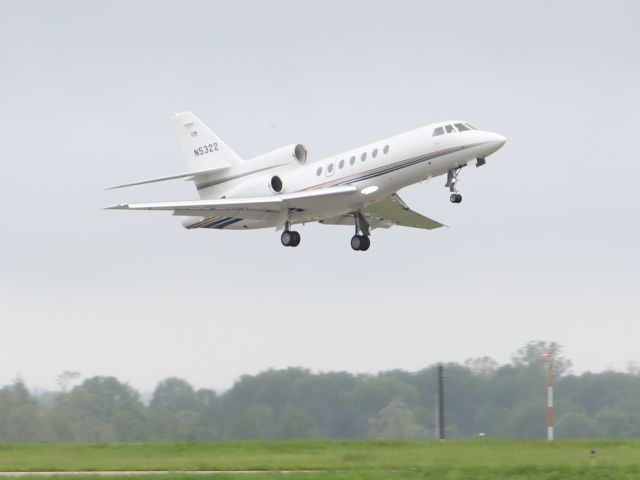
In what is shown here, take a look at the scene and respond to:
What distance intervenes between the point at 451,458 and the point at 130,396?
122ft

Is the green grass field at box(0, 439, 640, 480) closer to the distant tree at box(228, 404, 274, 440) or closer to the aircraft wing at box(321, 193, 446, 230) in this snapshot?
the aircraft wing at box(321, 193, 446, 230)

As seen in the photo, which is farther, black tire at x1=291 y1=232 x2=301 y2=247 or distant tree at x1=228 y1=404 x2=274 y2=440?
distant tree at x1=228 y1=404 x2=274 y2=440

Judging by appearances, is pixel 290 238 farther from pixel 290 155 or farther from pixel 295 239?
pixel 290 155

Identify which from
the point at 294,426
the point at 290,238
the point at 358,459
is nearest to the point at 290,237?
the point at 290,238

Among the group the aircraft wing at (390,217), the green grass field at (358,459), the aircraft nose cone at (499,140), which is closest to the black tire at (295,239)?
the aircraft wing at (390,217)

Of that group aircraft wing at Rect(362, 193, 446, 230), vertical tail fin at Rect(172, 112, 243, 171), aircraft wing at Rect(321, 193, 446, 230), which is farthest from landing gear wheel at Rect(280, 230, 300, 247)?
vertical tail fin at Rect(172, 112, 243, 171)

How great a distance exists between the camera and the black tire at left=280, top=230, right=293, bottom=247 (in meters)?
40.1

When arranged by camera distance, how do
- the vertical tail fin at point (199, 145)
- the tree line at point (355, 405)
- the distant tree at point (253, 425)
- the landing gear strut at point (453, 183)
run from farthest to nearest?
the tree line at point (355, 405) < the distant tree at point (253, 425) < the vertical tail fin at point (199, 145) < the landing gear strut at point (453, 183)

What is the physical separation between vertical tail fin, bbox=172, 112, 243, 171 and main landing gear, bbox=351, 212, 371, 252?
211 inches

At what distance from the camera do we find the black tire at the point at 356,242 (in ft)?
135

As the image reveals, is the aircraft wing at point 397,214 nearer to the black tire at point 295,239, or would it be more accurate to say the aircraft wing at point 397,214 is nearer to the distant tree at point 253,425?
the black tire at point 295,239

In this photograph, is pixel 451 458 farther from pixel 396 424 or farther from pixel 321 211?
pixel 396 424

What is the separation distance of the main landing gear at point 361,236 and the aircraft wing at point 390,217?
0.78 ft

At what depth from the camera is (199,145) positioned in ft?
152
